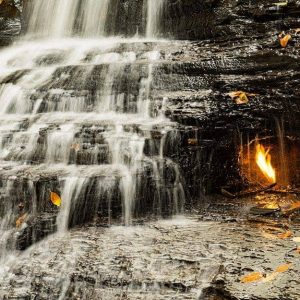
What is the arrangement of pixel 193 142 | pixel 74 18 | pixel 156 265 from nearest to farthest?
pixel 156 265 < pixel 193 142 < pixel 74 18

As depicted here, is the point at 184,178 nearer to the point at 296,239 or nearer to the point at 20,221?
the point at 296,239

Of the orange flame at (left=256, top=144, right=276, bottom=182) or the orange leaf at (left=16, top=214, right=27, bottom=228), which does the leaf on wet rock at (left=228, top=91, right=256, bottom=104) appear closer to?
the orange flame at (left=256, top=144, right=276, bottom=182)

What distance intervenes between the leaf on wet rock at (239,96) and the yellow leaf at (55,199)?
306 centimetres

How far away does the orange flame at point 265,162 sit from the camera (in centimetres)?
571

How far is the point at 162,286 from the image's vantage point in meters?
3.12

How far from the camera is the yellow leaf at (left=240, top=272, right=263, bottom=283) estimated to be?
9.86 ft

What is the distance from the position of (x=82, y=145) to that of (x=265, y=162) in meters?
2.84

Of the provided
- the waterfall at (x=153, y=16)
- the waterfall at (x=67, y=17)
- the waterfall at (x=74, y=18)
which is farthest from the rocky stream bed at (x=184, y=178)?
the waterfall at (x=67, y=17)

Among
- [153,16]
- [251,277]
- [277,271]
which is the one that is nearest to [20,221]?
[251,277]

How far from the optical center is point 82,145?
529cm

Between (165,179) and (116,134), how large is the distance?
101 centimetres

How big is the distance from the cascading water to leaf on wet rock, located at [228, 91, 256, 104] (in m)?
1.13

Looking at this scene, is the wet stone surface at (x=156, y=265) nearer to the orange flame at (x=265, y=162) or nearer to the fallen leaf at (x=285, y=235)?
the fallen leaf at (x=285, y=235)

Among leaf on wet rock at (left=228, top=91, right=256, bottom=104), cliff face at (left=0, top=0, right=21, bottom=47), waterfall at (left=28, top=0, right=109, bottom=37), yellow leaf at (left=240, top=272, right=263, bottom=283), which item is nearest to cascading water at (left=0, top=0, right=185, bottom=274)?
leaf on wet rock at (left=228, top=91, right=256, bottom=104)
